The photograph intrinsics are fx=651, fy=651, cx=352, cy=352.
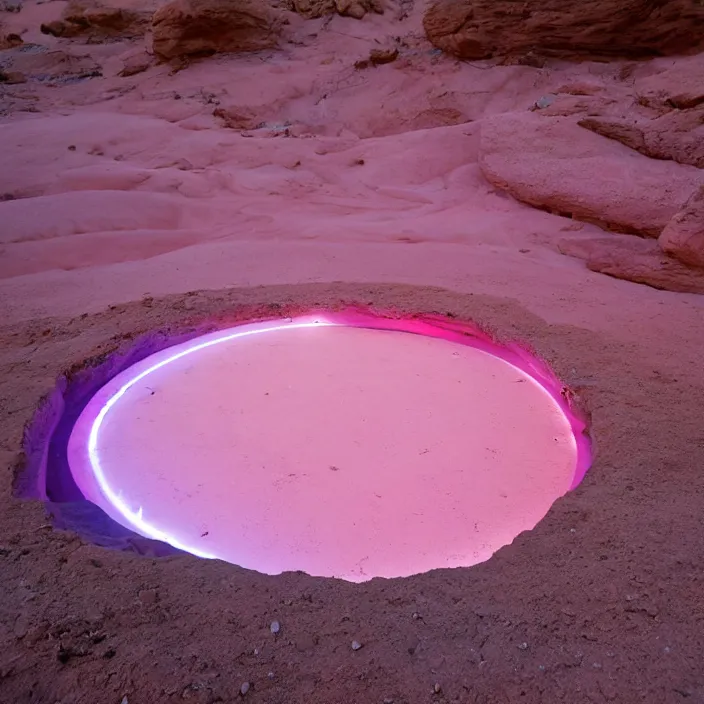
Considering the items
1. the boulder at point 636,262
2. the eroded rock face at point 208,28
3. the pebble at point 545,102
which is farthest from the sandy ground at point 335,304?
the eroded rock face at point 208,28

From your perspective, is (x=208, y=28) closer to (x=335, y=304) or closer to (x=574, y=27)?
(x=574, y=27)

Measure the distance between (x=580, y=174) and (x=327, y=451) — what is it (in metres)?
3.53

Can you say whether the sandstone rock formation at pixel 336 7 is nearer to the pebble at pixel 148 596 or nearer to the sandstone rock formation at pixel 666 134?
the sandstone rock formation at pixel 666 134

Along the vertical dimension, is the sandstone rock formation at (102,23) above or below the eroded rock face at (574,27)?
below

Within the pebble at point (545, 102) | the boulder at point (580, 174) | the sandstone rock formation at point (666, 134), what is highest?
the sandstone rock formation at point (666, 134)

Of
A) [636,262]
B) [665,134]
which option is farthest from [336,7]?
[636,262]

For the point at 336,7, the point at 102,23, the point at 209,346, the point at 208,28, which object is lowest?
the point at 209,346

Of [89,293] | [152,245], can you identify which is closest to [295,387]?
[89,293]

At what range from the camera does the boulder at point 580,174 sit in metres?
4.55

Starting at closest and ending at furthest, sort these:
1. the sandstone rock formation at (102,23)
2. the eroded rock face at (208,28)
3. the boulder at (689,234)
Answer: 1. the boulder at (689,234)
2. the eroded rock face at (208,28)
3. the sandstone rock formation at (102,23)

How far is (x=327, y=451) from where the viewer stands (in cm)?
248

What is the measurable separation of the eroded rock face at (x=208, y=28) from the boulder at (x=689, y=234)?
321 inches

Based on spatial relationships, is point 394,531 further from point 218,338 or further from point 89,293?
point 89,293

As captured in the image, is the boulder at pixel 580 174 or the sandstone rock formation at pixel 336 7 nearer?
the boulder at pixel 580 174
